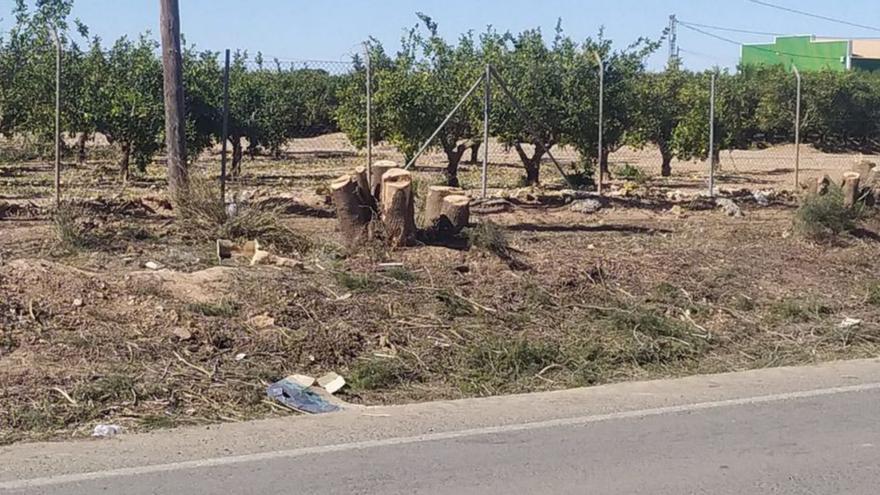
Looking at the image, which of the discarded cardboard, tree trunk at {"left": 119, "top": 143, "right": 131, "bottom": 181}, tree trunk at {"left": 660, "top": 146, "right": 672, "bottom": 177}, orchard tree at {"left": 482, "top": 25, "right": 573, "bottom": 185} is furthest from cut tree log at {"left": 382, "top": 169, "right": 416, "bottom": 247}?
tree trunk at {"left": 660, "top": 146, "right": 672, "bottom": 177}

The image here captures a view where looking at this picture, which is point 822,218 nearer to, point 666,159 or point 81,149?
point 666,159

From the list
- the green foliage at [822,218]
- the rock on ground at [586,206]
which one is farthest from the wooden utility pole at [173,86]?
the green foliage at [822,218]

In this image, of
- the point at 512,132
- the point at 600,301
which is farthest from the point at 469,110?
the point at 600,301

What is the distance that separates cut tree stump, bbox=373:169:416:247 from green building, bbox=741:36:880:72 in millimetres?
53585

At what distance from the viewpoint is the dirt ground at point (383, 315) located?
7.59 m

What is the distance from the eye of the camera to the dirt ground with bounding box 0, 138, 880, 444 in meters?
7.59

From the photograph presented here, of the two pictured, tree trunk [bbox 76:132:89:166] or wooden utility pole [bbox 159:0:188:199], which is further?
tree trunk [bbox 76:132:89:166]

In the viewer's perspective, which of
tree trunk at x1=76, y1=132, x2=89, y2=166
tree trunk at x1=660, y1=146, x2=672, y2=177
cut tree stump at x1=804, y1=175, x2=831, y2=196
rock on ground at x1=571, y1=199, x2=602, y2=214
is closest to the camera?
cut tree stump at x1=804, y1=175, x2=831, y2=196

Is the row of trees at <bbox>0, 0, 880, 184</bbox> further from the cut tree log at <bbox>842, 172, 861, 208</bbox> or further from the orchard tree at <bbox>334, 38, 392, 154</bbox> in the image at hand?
the cut tree log at <bbox>842, 172, 861, 208</bbox>

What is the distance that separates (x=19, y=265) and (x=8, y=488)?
13.3ft

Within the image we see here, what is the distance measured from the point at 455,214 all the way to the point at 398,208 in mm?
670

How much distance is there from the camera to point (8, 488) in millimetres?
5477

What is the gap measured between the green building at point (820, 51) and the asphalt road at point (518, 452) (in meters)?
56.9

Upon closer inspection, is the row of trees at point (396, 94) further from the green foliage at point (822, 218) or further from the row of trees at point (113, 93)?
the green foliage at point (822, 218)
